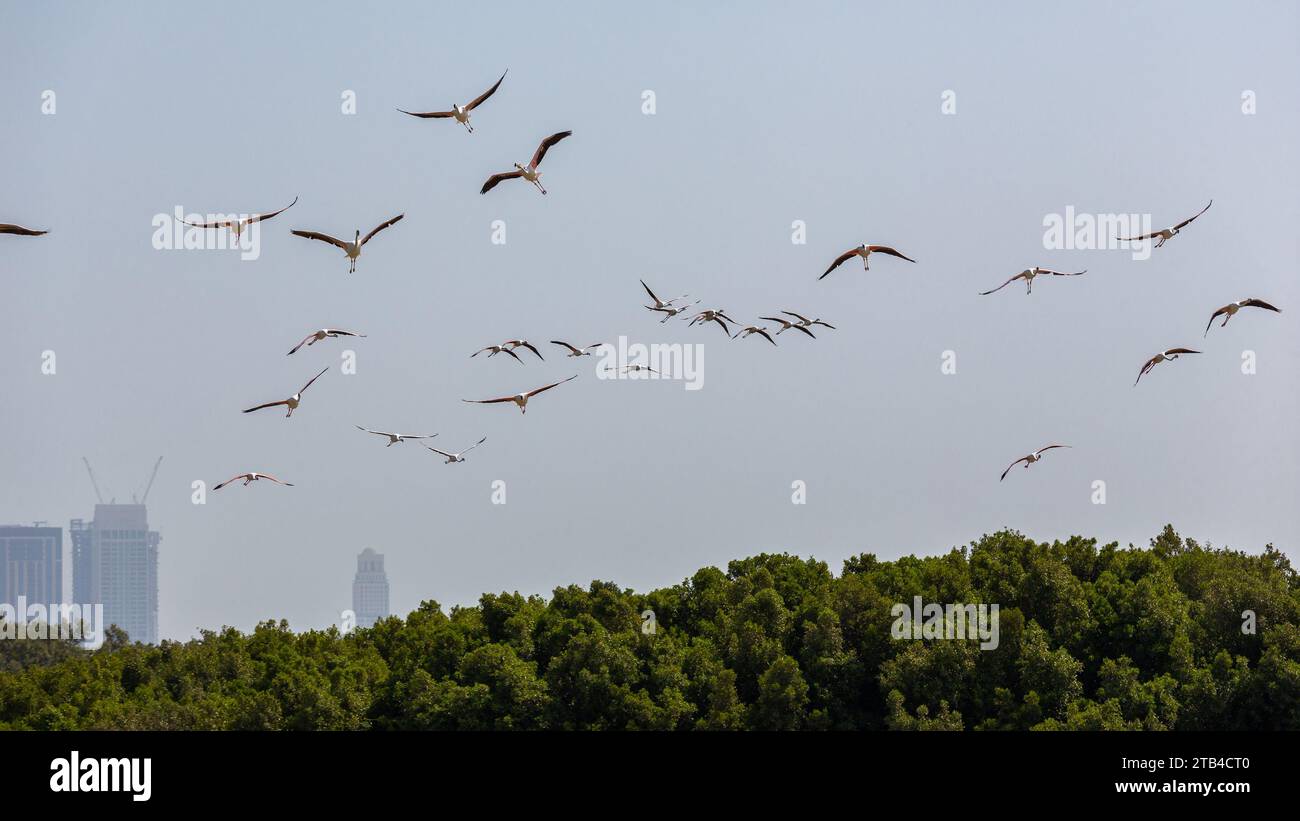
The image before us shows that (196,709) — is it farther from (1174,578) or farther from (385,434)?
(1174,578)

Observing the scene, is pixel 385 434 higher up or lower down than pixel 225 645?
higher up
